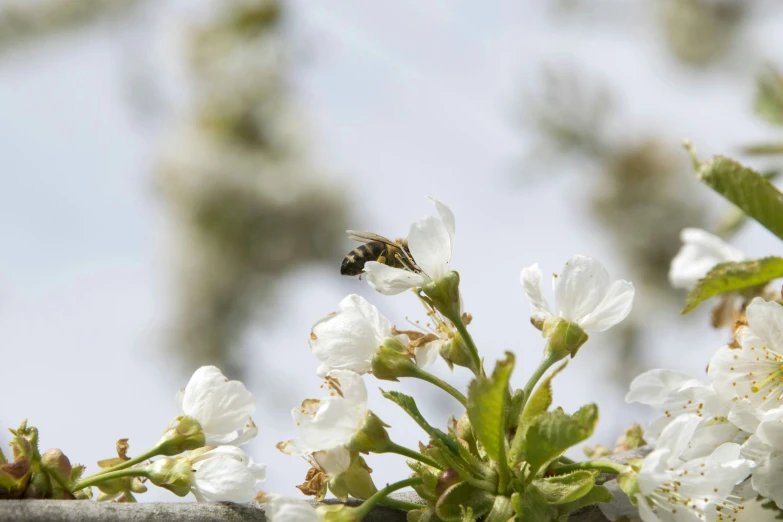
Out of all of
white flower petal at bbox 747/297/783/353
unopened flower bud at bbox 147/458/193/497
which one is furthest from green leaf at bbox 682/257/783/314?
unopened flower bud at bbox 147/458/193/497

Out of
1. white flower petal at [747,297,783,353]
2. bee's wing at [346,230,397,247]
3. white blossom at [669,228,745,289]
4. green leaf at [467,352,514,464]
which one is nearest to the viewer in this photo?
green leaf at [467,352,514,464]

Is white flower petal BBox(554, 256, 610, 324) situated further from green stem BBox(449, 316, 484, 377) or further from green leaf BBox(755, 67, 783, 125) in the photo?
green leaf BBox(755, 67, 783, 125)

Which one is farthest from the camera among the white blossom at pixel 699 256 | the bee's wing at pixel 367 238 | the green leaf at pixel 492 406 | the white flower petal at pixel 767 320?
the white blossom at pixel 699 256

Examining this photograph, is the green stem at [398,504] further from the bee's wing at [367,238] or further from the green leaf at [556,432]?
the bee's wing at [367,238]

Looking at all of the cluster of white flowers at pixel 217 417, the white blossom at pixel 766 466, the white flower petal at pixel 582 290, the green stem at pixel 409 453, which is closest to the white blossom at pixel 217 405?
the cluster of white flowers at pixel 217 417

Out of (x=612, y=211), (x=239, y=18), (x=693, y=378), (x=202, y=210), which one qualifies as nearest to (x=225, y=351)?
(x=202, y=210)

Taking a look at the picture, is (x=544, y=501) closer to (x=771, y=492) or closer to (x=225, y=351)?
(x=771, y=492)
